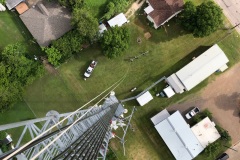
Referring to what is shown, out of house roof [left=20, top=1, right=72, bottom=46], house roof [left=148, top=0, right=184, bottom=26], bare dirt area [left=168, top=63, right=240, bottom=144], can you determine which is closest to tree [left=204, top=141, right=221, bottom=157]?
bare dirt area [left=168, top=63, right=240, bottom=144]

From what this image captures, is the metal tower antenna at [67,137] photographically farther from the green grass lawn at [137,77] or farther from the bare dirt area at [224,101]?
the bare dirt area at [224,101]

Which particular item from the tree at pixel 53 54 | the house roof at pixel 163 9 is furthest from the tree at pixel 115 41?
the tree at pixel 53 54

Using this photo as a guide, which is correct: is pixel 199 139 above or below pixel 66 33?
below

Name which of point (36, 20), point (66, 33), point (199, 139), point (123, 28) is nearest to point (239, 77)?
point (199, 139)

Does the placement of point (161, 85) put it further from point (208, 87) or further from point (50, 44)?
point (50, 44)

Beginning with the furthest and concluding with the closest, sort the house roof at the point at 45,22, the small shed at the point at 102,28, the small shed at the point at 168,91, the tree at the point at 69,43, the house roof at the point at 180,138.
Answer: the small shed at the point at 168,91
the small shed at the point at 102,28
the house roof at the point at 45,22
the house roof at the point at 180,138
the tree at the point at 69,43

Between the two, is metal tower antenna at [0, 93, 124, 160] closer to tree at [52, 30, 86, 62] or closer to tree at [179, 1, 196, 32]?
tree at [52, 30, 86, 62]

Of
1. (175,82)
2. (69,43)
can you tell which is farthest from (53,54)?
(175,82)
